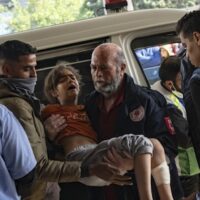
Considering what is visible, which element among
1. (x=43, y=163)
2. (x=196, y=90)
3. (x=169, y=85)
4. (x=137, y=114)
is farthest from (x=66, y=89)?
(x=196, y=90)

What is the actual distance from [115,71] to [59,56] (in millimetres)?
531

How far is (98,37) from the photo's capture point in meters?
3.05

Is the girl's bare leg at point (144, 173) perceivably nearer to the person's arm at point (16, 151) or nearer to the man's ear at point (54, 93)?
the person's arm at point (16, 151)

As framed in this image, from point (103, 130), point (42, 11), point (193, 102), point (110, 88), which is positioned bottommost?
point (103, 130)

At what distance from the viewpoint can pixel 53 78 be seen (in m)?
2.84

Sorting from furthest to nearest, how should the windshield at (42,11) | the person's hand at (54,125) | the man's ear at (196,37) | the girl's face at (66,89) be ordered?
the windshield at (42,11) → the girl's face at (66,89) → the person's hand at (54,125) → the man's ear at (196,37)

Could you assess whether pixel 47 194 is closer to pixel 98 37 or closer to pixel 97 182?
pixel 97 182

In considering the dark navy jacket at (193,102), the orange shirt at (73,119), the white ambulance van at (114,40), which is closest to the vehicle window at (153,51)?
the white ambulance van at (114,40)

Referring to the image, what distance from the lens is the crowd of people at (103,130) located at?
2.25m

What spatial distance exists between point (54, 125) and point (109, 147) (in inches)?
16.5

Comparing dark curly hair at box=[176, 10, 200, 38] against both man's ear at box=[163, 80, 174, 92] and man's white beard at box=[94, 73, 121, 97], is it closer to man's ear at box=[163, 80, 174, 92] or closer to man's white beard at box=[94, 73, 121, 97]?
man's white beard at box=[94, 73, 121, 97]

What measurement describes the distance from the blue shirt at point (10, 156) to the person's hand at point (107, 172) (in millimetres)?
502

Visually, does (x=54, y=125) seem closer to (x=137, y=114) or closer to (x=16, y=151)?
(x=137, y=114)

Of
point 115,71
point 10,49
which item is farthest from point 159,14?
point 10,49
